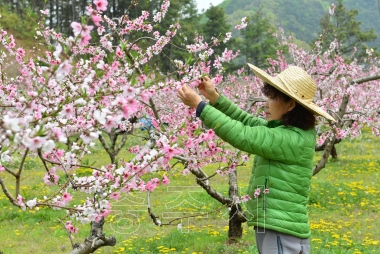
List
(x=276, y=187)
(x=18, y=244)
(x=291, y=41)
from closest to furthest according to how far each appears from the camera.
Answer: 1. (x=276, y=187)
2. (x=18, y=244)
3. (x=291, y=41)

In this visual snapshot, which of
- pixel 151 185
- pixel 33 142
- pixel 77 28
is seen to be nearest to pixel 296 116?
pixel 151 185

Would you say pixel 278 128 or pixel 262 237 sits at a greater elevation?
pixel 278 128

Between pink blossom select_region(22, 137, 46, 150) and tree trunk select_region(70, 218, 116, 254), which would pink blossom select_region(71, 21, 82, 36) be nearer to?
pink blossom select_region(22, 137, 46, 150)

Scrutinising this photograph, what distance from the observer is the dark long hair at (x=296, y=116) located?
251cm

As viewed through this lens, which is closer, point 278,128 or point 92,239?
point 278,128

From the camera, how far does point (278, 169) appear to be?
246 centimetres

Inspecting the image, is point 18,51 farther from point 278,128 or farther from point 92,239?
point 278,128

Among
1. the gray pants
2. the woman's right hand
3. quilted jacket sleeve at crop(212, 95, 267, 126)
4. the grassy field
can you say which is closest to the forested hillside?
the grassy field

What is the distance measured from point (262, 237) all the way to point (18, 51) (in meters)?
2.56

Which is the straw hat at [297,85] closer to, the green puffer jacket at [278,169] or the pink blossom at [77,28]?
the green puffer jacket at [278,169]

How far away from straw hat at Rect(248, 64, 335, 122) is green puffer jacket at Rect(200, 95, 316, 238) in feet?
0.51

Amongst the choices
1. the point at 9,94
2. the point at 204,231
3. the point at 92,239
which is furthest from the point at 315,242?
the point at 9,94

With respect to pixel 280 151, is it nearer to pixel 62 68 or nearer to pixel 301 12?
pixel 62 68

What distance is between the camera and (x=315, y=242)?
17.8 ft
